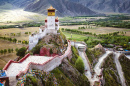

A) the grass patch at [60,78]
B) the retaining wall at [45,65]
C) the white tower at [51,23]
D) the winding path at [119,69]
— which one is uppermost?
the white tower at [51,23]

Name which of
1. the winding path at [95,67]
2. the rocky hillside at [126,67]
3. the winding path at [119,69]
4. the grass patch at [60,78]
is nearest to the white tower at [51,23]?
the winding path at [95,67]

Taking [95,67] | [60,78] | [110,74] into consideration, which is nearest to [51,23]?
[95,67]

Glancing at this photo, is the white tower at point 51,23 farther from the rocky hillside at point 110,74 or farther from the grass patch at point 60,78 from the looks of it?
the rocky hillside at point 110,74

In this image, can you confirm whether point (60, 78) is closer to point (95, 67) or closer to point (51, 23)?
point (51, 23)

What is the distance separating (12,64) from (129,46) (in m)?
76.5

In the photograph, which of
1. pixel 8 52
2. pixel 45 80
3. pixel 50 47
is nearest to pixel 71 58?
pixel 50 47

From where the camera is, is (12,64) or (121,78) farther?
(121,78)

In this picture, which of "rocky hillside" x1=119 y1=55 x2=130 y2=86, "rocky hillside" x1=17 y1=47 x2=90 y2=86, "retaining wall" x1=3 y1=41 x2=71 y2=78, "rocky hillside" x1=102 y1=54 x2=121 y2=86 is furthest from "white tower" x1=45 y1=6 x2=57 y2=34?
"rocky hillside" x1=119 y1=55 x2=130 y2=86

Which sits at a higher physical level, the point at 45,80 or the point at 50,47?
the point at 50,47

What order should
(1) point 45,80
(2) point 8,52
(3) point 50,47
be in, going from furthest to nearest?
1. (2) point 8,52
2. (3) point 50,47
3. (1) point 45,80

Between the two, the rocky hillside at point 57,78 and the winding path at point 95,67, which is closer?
the rocky hillside at point 57,78

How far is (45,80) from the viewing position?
2298 centimetres

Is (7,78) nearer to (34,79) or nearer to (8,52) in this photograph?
(34,79)

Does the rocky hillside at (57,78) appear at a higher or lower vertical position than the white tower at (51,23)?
lower
